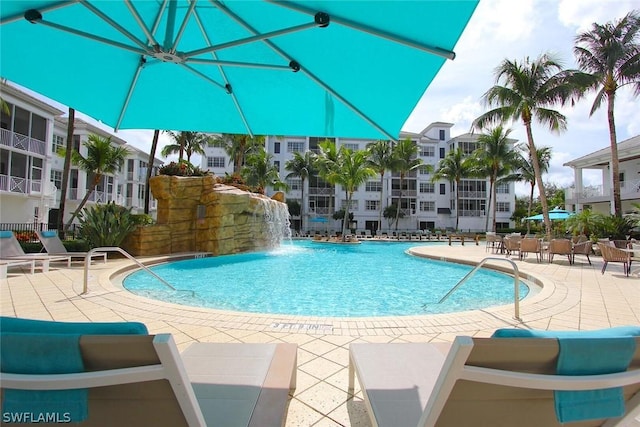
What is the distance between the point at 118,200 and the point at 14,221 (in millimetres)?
11843

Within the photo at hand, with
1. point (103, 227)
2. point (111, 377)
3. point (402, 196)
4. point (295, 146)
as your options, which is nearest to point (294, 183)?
point (295, 146)

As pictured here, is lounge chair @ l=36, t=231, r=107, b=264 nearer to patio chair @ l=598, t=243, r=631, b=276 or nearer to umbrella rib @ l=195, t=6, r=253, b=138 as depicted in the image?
umbrella rib @ l=195, t=6, r=253, b=138

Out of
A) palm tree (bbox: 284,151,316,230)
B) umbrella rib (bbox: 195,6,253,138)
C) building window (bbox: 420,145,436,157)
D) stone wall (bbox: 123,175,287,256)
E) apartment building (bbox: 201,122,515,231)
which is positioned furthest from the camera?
building window (bbox: 420,145,436,157)

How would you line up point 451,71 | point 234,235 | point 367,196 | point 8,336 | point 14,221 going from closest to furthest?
point 8,336 < point 451,71 < point 234,235 < point 14,221 < point 367,196

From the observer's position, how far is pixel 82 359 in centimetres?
102

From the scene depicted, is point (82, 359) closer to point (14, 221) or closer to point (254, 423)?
point (254, 423)

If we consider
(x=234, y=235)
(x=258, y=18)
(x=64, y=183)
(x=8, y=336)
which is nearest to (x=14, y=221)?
(x=64, y=183)

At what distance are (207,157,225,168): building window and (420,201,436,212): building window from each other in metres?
28.7

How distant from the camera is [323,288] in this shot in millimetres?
7402

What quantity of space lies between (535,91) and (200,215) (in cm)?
1734

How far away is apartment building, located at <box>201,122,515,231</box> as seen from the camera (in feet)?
142

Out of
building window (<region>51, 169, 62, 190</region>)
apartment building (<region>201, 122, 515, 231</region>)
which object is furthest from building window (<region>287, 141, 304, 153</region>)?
building window (<region>51, 169, 62, 190</region>)

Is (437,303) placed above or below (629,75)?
below

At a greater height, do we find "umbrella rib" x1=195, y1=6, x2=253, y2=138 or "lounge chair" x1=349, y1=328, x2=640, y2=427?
"umbrella rib" x1=195, y1=6, x2=253, y2=138
